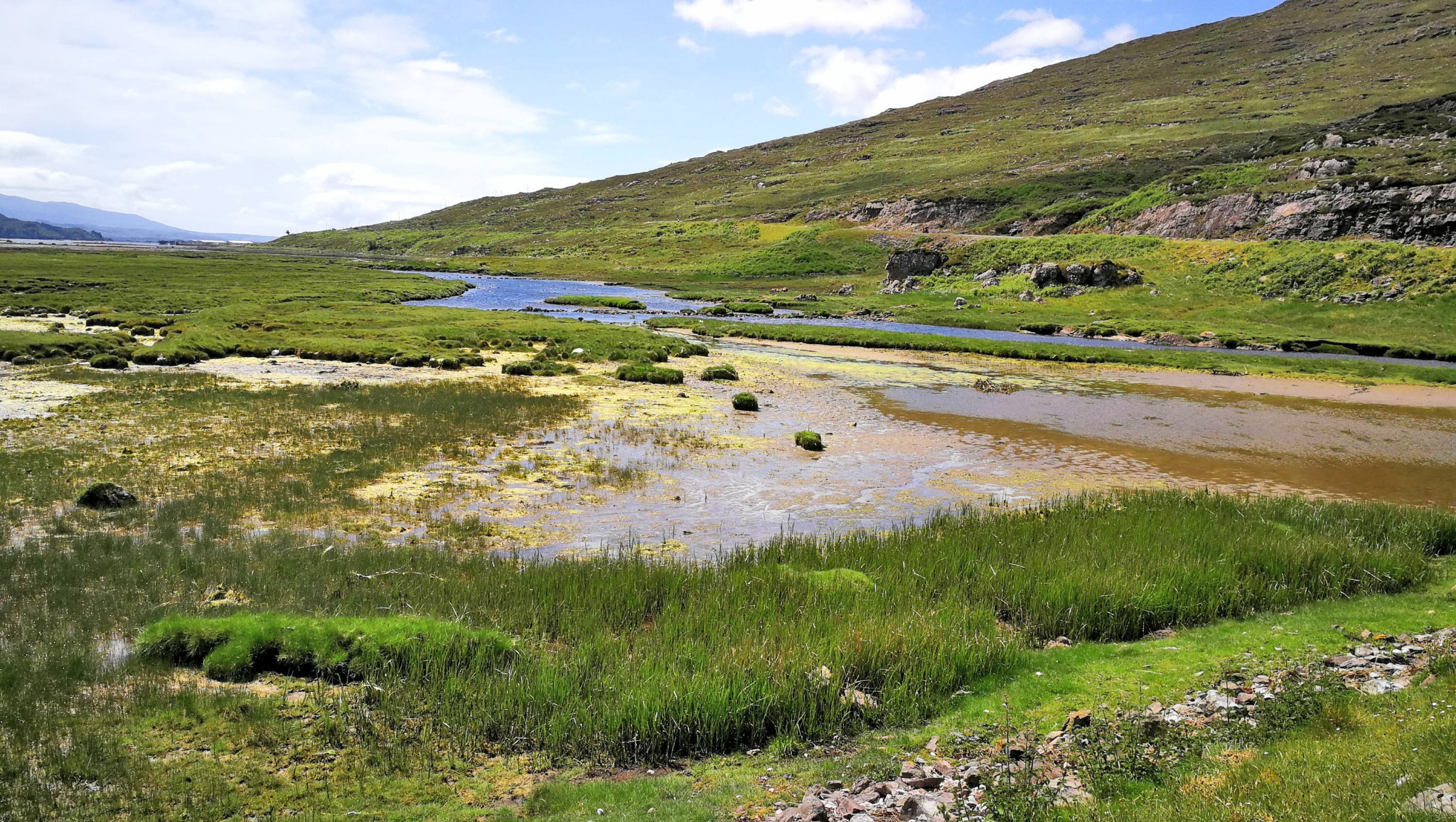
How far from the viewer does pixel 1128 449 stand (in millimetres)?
30109

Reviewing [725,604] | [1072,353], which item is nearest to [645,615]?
[725,604]

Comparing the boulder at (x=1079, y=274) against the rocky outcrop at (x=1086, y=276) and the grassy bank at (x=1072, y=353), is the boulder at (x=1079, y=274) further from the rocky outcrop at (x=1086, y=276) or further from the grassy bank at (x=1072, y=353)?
the grassy bank at (x=1072, y=353)

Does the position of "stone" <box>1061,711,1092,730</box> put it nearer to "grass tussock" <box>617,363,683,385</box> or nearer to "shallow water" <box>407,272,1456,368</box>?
"grass tussock" <box>617,363,683,385</box>

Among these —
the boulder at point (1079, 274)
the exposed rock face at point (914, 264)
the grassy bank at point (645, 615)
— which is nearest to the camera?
the grassy bank at point (645, 615)

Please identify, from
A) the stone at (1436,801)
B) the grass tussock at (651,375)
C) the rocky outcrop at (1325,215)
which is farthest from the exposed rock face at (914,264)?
the stone at (1436,801)

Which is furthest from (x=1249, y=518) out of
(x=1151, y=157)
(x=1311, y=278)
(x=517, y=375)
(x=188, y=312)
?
(x=1151, y=157)

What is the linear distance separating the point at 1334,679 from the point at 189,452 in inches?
1111

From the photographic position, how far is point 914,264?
108312mm

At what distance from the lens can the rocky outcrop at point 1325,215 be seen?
74.6 m

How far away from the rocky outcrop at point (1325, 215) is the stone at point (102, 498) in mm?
99983

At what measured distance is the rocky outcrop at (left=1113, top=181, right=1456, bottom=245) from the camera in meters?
74.6

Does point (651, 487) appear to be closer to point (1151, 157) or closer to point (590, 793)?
point (590, 793)

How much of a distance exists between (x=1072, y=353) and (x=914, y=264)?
52690 mm

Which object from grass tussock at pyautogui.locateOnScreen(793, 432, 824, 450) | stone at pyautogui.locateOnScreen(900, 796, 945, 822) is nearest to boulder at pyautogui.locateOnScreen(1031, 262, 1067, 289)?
grass tussock at pyautogui.locateOnScreen(793, 432, 824, 450)
